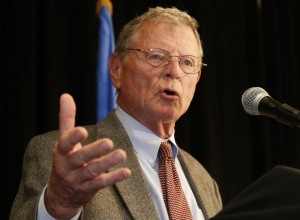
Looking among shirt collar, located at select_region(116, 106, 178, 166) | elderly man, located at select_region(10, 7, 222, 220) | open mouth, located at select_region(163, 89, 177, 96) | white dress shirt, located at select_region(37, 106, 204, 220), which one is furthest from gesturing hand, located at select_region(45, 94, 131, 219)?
open mouth, located at select_region(163, 89, 177, 96)

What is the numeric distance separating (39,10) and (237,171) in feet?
6.30

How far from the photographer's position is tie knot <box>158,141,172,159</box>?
2195mm

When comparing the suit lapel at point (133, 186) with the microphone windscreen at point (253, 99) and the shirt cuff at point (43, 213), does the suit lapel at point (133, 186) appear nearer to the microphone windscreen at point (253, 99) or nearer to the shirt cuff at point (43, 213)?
the shirt cuff at point (43, 213)

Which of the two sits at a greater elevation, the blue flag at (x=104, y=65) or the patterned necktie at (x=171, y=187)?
the blue flag at (x=104, y=65)

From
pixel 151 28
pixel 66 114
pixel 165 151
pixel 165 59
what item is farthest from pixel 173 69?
pixel 66 114

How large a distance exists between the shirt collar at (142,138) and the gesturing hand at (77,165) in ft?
2.47

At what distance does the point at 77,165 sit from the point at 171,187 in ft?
2.80

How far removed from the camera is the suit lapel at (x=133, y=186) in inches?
73.6

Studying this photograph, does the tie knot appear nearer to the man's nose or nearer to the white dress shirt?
the white dress shirt

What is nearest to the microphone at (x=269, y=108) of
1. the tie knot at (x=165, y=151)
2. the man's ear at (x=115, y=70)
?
the tie knot at (x=165, y=151)

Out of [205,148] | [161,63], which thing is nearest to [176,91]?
[161,63]

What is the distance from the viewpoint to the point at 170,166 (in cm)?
218

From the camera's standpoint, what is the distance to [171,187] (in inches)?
82.0

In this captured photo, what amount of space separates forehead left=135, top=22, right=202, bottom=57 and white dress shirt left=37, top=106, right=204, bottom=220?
0.35 metres
